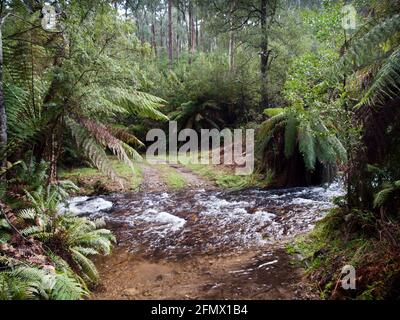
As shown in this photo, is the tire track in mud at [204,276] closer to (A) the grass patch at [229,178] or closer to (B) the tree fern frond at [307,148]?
(B) the tree fern frond at [307,148]

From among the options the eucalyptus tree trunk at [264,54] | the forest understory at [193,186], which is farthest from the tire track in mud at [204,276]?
the eucalyptus tree trunk at [264,54]

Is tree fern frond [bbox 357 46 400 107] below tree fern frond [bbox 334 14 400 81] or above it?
below

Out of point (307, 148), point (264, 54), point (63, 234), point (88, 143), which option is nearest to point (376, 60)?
point (307, 148)

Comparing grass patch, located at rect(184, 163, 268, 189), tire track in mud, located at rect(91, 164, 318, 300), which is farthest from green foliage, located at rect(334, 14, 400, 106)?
grass patch, located at rect(184, 163, 268, 189)

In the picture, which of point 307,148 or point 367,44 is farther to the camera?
point 307,148

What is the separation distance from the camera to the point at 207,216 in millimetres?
5680

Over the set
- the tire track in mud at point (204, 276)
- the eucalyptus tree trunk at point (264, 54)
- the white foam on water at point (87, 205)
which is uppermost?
the eucalyptus tree trunk at point (264, 54)

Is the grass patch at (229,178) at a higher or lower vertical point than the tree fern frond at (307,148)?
lower

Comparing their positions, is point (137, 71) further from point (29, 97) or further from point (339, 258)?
point (339, 258)

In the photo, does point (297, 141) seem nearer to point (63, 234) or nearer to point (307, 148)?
point (307, 148)

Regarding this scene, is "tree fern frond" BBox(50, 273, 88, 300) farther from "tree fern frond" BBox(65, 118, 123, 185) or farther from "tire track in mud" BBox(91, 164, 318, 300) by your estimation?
"tree fern frond" BBox(65, 118, 123, 185)

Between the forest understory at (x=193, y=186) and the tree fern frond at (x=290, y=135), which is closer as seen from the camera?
the forest understory at (x=193, y=186)

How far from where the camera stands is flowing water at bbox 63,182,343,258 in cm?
443

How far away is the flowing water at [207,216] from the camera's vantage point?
4.43 metres
